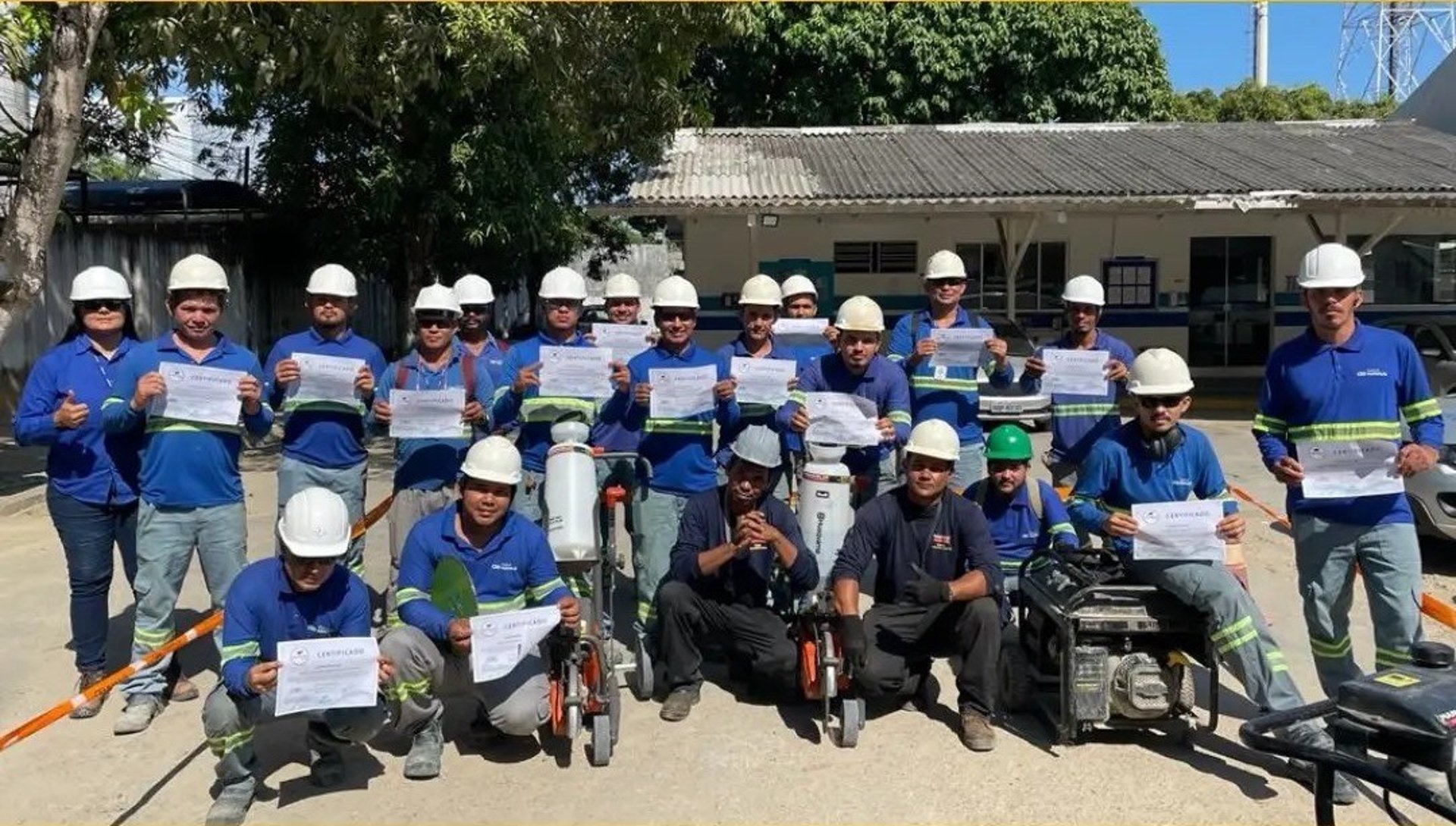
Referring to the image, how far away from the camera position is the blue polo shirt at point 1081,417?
643 cm

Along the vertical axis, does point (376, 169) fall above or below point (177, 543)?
above

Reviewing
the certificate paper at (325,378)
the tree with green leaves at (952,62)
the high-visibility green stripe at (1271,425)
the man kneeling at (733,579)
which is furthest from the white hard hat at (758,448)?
the tree with green leaves at (952,62)

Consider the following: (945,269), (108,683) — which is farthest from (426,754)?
(945,269)

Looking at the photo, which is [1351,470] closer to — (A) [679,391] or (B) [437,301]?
(A) [679,391]

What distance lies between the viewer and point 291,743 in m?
5.14

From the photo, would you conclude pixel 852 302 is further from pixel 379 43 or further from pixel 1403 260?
pixel 1403 260

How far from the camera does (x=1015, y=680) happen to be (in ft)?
17.7

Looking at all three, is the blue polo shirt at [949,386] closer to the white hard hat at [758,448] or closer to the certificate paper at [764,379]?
the certificate paper at [764,379]

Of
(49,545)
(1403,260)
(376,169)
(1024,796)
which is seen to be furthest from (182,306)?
(1403,260)

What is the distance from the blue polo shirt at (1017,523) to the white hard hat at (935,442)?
75 cm

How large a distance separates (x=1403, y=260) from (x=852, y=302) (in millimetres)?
17176

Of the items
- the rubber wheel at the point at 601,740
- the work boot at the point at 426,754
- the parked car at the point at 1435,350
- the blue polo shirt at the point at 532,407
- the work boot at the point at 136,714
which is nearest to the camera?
the work boot at the point at 426,754

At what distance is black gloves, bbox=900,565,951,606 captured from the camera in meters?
5.10

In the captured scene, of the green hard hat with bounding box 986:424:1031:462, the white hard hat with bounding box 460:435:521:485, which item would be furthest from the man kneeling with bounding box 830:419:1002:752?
the white hard hat with bounding box 460:435:521:485
